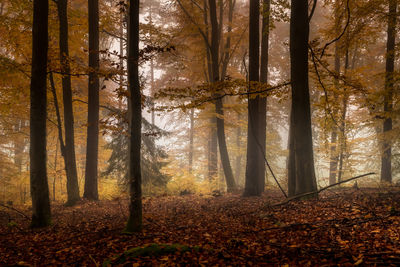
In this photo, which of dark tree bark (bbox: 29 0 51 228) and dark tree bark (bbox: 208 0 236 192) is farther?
dark tree bark (bbox: 208 0 236 192)

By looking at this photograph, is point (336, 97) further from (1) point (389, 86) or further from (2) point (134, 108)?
(2) point (134, 108)

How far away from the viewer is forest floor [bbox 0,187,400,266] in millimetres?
3639

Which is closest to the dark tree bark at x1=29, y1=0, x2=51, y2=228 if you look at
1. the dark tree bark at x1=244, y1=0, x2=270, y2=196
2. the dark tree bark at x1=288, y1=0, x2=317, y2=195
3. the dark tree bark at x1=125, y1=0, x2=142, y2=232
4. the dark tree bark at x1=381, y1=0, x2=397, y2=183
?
the dark tree bark at x1=125, y1=0, x2=142, y2=232

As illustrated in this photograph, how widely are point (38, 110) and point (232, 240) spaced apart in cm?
533

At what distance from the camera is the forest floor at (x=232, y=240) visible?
143 inches

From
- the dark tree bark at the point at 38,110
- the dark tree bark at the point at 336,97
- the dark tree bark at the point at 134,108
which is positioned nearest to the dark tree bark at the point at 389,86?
the dark tree bark at the point at 336,97

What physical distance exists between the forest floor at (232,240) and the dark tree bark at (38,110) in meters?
0.89

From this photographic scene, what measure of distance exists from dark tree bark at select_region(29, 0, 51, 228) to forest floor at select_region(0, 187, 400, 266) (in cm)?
89

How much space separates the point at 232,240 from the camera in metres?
4.50

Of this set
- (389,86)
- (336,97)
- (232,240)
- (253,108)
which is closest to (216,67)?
(253,108)

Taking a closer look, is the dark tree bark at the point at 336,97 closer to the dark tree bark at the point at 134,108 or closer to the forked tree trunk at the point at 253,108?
the forked tree trunk at the point at 253,108

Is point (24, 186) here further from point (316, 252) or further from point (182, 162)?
point (316, 252)

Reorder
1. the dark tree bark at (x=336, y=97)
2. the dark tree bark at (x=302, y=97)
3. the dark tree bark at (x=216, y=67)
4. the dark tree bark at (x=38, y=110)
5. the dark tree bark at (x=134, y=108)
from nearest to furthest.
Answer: the dark tree bark at (x=134, y=108)
the dark tree bark at (x=38, y=110)
the dark tree bark at (x=302, y=97)
the dark tree bark at (x=336, y=97)
the dark tree bark at (x=216, y=67)

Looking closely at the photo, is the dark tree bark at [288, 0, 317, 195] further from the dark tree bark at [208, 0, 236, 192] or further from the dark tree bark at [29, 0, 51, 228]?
the dark tree bark at [29, 0, 51, 228]
